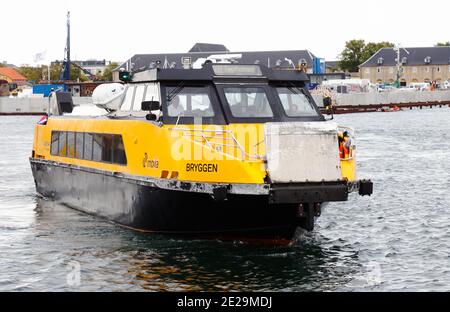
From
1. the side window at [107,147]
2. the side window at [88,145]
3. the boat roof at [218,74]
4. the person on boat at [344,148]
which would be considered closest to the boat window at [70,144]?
the side window at [88,145]

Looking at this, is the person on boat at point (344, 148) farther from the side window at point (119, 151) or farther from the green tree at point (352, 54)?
the green tree at point (352, 54)

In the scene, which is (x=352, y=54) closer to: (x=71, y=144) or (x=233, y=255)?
(x=71, y=144)

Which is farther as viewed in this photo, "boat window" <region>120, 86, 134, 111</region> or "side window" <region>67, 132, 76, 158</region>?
"side window" <region>67, 132, 76, 158</region>

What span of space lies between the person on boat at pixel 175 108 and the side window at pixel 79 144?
488 centimetres

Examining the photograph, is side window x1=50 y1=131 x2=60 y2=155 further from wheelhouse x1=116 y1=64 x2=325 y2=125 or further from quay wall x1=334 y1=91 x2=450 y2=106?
quay wall x1=334 y1=91 x2=450 y2=106

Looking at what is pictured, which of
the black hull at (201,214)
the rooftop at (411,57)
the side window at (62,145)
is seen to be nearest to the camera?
the black hull at (201,214)

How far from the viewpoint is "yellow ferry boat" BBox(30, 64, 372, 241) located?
16125 mm

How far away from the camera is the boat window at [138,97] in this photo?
18.9 metres

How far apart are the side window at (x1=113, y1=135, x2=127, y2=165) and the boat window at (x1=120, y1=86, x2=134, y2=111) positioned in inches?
36.7

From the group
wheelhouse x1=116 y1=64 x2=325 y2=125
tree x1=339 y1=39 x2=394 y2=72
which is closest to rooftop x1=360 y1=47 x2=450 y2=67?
tree x1=339 y1=39 x2=394 y2=72
